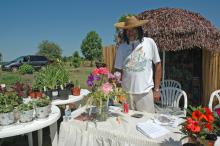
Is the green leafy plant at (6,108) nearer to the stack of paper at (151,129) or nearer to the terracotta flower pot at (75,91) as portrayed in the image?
the stack of paper at (151,129)

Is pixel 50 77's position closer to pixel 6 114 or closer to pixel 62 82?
pixel 62 82

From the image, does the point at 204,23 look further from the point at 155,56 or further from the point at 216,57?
the point at 155,56

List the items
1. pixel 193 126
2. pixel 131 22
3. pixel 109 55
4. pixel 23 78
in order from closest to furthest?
1. pixel 193 126
2. pixel 131 22
3. pixel 109 55
4. pixel 23 78

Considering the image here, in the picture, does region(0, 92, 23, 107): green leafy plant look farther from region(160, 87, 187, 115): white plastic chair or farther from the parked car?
the parked car

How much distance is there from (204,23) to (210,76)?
129cm

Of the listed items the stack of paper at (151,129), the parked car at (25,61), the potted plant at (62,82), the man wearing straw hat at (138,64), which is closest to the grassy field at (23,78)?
the potted plant at (62,82)

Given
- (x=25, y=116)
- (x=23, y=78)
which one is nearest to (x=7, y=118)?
(x=25, y=116)

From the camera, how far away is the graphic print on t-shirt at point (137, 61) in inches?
124

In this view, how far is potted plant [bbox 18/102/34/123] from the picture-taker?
2.54 metres

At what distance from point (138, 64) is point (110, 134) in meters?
1.14

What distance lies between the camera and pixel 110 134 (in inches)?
91.0

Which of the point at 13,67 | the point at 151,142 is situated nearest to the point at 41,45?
the point at 13,67

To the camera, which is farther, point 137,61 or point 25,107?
point 137,61

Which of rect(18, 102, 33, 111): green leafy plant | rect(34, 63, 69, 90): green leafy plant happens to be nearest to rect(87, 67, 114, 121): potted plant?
rect(18, 102, 33, 111): green leafy plant
